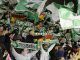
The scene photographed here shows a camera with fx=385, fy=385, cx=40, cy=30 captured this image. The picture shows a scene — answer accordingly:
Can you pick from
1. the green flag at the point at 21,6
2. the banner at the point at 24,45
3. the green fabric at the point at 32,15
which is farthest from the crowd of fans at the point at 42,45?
the green flag at the point at 21,6

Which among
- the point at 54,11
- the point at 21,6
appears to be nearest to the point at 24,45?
the point at 21,6

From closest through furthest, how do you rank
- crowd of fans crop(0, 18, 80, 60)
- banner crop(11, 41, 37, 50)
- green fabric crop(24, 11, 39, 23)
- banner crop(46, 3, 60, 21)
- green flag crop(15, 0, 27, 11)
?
crowd of fans crop(0, 18, 80, 60) < banner crop(11, 41, 37, 50) < green fabric crop(24, 11, 39, 23) < banner crop(46, 3, 60, 21) < green flag crop(15, 0, 27, 11)

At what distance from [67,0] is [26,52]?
281 cm

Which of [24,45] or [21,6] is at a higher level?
[21,6]

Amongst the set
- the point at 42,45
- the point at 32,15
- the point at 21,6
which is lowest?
the point at 42,45

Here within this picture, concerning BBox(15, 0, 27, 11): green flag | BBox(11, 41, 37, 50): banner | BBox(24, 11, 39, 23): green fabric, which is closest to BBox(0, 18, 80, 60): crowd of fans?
BBox(11, 41, 37, 50): banner

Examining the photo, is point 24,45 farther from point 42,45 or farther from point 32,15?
point 32,15

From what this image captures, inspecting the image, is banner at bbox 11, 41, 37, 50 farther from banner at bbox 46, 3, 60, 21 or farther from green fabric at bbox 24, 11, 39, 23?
banner at bbox 46, 3, 60, 21

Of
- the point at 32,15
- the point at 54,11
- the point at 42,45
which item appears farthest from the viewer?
the point at 54,11

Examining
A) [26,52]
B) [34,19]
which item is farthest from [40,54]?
[34,19]

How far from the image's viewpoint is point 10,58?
1116cm

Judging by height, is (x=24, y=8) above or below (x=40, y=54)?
above

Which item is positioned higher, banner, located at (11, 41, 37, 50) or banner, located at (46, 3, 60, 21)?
banner, located at (46, 3, 60, 21)

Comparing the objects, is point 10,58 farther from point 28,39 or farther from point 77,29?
point 77,29
